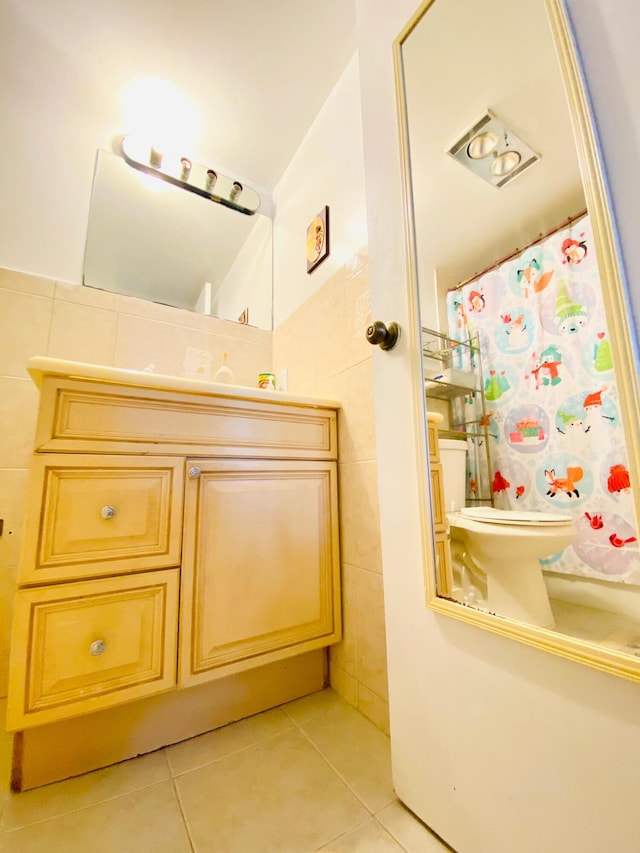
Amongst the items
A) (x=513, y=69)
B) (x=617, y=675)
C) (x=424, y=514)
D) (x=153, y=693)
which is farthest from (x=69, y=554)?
(x=513, y=69)

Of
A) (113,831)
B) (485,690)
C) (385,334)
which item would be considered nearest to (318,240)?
(385,334)

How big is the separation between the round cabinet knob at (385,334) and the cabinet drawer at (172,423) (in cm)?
39

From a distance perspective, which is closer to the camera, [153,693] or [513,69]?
[513,69]

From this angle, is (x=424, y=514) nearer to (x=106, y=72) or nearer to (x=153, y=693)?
(x=153, y=693)

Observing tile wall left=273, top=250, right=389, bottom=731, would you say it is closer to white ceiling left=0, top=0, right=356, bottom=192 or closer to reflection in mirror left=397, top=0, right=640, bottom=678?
reflection in mirror left=397, top=0, right=640, bottom=678

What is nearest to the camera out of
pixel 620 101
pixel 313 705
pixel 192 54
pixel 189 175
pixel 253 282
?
pixel 620 101

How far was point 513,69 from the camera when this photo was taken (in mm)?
578

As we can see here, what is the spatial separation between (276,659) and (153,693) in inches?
11.5

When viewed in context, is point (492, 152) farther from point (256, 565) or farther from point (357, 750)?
point (357, 750)

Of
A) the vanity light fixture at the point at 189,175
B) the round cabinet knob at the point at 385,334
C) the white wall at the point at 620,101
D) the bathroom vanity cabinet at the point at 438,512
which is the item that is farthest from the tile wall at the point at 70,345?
the white wall at the point at 620,101

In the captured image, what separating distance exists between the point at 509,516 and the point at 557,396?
0.21m

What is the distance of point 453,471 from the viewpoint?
0.63 meters

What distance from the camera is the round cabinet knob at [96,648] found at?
0.70 m

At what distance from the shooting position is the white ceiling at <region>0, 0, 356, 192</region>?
1054 mm
